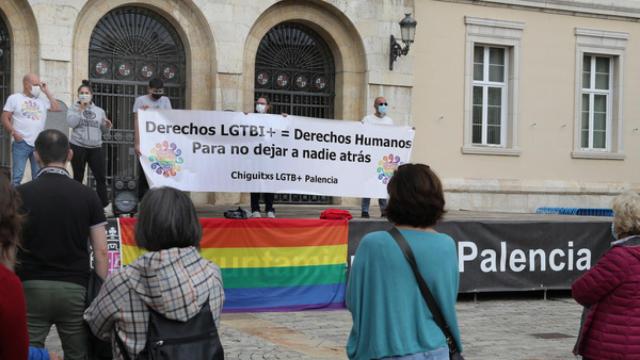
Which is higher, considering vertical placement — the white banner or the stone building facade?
the stone building facade

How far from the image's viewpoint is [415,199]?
4320 mm

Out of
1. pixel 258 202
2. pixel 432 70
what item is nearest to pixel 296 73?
pixel 432 70

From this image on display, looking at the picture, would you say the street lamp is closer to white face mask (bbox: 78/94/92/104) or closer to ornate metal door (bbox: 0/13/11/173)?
ornate metal door (bbox: 0/13/11/173)

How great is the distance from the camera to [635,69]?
23344mm

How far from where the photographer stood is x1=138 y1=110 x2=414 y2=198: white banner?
12.0 metres

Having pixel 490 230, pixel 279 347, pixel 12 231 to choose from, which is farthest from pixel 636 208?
pixel 490 230

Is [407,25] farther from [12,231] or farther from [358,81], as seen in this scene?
[12,231]

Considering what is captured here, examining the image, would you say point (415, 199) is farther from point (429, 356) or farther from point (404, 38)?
point (404, 38)

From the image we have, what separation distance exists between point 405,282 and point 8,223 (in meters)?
1.77

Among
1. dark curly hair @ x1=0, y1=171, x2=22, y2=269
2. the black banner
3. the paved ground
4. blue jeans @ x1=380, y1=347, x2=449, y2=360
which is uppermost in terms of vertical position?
dark curly hair @ x1=0, y1=171, x2=22, y2=269

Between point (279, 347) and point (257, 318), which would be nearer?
point (279, 347)

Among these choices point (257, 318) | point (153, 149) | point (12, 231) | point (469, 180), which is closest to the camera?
point (12, 231)

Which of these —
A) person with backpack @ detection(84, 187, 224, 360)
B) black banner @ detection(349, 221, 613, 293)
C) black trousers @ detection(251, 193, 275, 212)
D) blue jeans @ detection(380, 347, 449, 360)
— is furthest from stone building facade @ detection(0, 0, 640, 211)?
blue jeans @ detection(380, 347, 449, 360)

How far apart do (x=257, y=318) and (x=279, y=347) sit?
1936 mm
